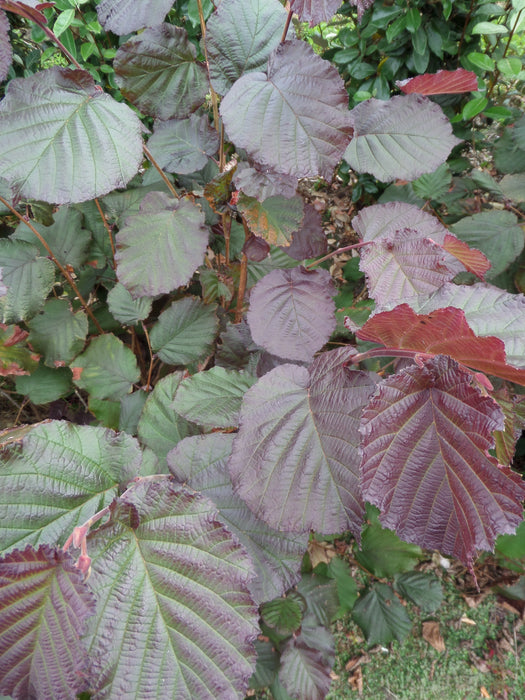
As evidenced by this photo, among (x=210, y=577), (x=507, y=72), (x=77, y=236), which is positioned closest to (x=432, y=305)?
(x=210, y=577)

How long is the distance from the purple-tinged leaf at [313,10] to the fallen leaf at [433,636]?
5.72 feet

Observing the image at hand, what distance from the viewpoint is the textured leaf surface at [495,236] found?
57.2 inches

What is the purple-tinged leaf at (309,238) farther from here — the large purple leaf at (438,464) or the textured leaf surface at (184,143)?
the large purple leaf at (438,464)

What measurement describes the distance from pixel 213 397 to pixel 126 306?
17.6 inches

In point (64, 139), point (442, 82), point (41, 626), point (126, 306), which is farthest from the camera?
point (126, 306)

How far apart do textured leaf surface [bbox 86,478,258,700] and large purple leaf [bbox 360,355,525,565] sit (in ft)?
0.67

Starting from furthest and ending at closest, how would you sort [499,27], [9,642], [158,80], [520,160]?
[520,160] < [499,27] < [158,80] < [9,642]

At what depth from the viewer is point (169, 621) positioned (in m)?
0.55

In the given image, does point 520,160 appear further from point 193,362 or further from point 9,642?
point 9,642

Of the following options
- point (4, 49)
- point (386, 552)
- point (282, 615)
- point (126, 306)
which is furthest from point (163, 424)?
point (386, 552)

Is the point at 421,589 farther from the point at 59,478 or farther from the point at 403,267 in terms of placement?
the point at 59,478

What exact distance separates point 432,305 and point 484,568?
1.39 metres

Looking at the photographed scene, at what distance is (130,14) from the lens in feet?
2.79

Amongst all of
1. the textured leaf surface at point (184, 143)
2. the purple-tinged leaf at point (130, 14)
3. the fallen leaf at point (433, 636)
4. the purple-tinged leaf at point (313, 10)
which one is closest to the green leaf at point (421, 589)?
the fallen leaf at point (433, 636)
